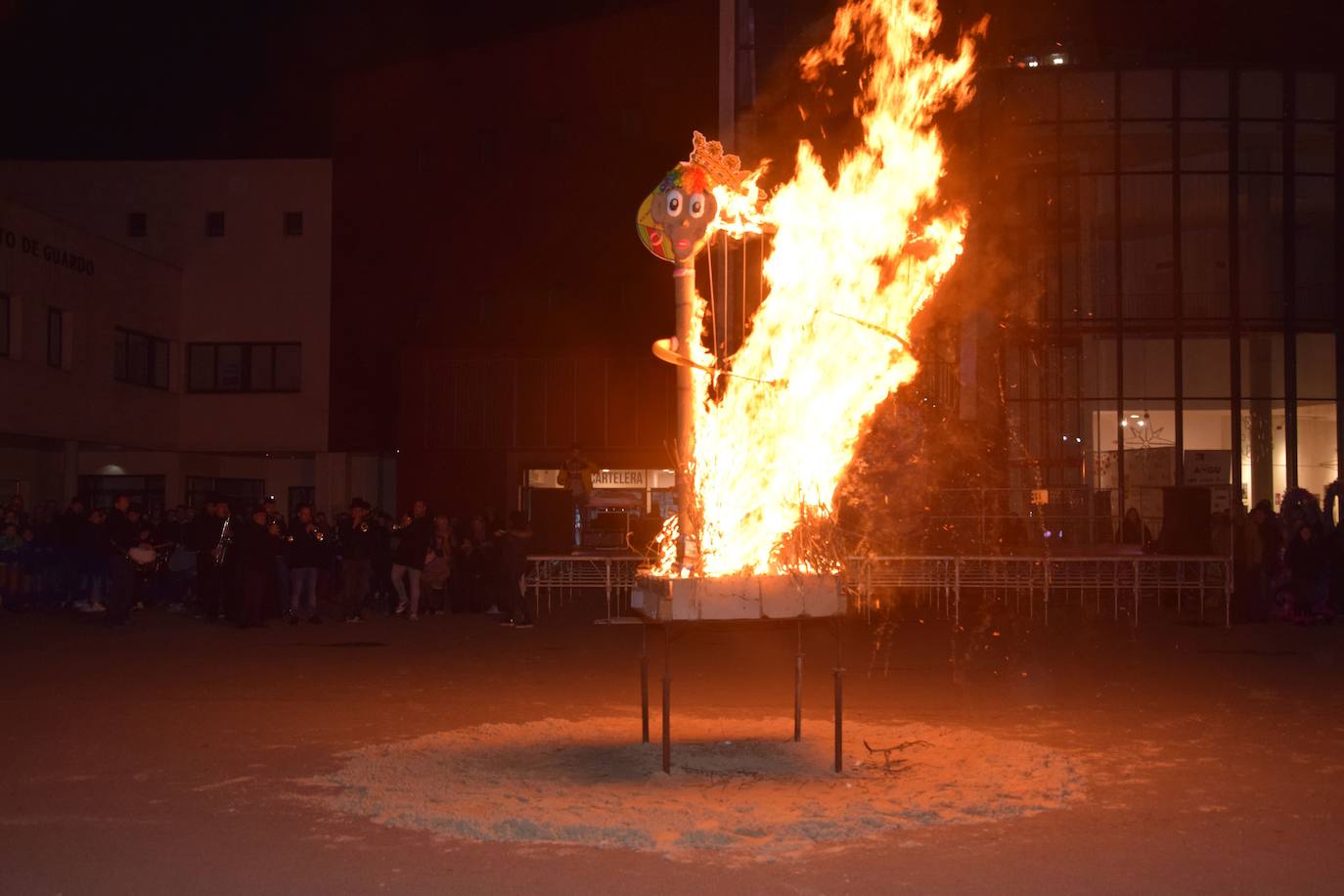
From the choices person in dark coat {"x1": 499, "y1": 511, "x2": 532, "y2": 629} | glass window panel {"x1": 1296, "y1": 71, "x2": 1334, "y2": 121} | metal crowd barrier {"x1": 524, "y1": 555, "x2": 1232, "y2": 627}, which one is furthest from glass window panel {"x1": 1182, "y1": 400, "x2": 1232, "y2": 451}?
person in dark coat {"x1": 499, "y1": 511, "x2": 532, "y2": 629}

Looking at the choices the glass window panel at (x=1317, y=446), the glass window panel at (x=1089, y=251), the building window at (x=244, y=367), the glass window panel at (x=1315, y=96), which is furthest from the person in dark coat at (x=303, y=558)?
the glass window panel at (x=1315, y=96)

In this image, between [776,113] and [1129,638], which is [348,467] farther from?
[1129,638]

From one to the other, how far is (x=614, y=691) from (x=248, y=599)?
868 centimetres

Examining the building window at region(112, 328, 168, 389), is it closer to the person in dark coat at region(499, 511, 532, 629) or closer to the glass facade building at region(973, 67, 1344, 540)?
the person in dark coat at region(499, 511, 532, 629)

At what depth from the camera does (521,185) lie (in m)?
37.3

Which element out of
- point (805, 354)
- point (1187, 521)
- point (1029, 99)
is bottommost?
point (1187, 521)

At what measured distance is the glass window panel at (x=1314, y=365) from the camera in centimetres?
3288

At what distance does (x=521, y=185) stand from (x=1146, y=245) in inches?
657

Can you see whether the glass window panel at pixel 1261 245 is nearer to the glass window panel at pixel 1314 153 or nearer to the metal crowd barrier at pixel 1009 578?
the glass window panel at pixel 1314 153

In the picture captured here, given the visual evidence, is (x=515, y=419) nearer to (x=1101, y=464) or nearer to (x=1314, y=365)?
(x=1101, y=464)

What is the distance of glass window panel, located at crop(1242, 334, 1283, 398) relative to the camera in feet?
108

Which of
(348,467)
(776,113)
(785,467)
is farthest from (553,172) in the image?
(785,467)

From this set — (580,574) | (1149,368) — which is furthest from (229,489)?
(1149,368)

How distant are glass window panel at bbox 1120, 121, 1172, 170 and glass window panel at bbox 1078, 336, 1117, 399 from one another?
4389 millimetres
